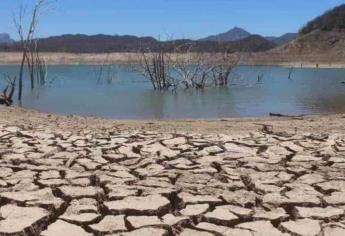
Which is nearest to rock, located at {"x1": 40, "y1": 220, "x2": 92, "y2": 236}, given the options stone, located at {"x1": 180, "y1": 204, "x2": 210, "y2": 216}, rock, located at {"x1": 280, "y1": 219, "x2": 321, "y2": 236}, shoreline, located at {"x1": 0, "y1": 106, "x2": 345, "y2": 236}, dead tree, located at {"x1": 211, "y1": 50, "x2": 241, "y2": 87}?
shoreline, located at {"x1": 0, "y1": 106, "x2": 345, "y2": 236}

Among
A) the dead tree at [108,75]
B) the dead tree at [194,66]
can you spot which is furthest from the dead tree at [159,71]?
the dead tree at [108,75]

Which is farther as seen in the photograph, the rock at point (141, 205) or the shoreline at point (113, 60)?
the shoreline at point (113, 60)

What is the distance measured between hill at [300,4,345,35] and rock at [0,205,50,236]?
98097 mm

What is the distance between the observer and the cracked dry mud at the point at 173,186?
4418 mm

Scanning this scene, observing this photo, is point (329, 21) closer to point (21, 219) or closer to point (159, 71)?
point (159, 71)

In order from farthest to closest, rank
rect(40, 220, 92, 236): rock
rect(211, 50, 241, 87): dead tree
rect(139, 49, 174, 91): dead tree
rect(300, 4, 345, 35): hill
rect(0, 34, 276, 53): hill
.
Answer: rect(0, 34, 276, 53): hill, rect(300, 4, 345, 35): hill, rect(211, 50, 241, 87): dead tree, rect(139, 49, 174, 91): dead tree, rect(40, 220, 92, 236): rock

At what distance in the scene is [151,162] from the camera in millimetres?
6539

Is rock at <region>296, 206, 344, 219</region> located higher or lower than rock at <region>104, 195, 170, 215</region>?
higher

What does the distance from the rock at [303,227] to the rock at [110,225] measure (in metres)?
1.17

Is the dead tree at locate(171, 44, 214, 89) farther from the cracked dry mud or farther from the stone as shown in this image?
the stone

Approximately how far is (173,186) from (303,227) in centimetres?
146

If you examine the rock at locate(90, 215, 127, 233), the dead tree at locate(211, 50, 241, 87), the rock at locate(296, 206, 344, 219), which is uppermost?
the rock at locate(296, 206, 344, 219)

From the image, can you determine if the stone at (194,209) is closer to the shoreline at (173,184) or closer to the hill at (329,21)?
the shoreline at (173,184)

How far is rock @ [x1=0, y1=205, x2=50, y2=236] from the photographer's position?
169 inches
